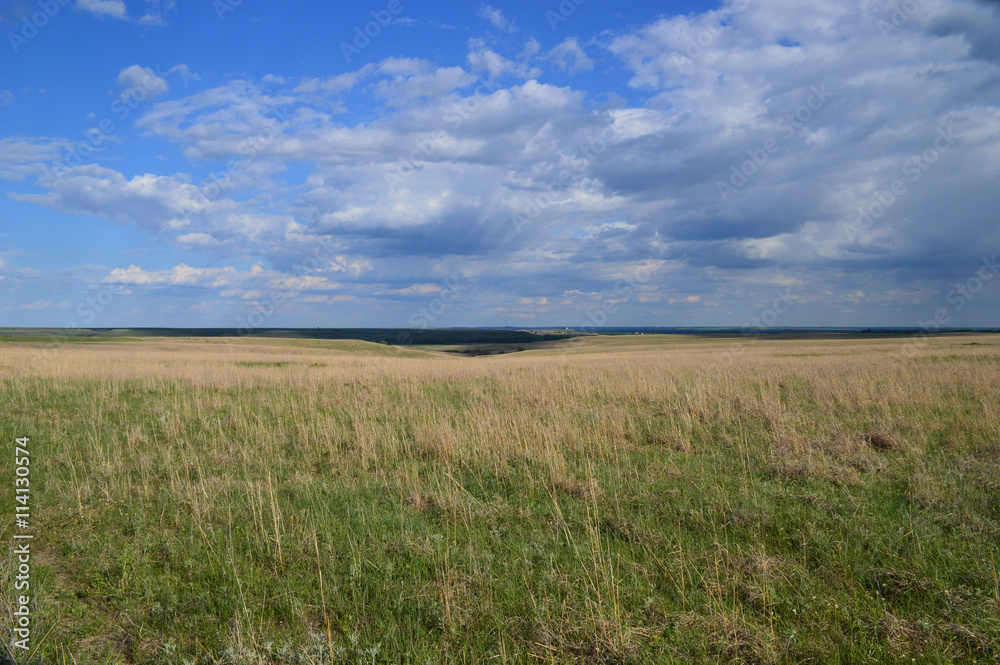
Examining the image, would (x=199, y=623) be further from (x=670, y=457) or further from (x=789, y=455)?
(x=789, y=455)

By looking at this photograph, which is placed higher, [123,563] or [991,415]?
[991,415]

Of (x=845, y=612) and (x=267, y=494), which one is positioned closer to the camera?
(x=845, y=612)

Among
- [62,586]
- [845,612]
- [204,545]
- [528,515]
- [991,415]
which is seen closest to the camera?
[845,612]

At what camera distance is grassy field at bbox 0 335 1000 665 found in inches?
151

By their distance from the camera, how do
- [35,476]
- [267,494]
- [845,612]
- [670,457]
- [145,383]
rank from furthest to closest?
[145,383] → [670,457] → [35,476] → [267,494] → [845,612]

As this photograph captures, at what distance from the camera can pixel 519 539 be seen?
5.41 m

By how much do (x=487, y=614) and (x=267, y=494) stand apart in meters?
4.12

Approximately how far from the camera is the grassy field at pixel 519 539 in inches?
151

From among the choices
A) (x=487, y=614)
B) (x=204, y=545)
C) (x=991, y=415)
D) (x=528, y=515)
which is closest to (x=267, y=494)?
(x=204, y=545)

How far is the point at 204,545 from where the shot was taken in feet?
17.6

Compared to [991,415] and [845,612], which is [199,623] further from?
[991,415]

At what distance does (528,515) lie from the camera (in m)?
5.99

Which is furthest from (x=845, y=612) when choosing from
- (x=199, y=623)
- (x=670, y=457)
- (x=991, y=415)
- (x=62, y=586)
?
(x=991, y=415)

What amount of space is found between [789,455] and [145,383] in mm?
19388
